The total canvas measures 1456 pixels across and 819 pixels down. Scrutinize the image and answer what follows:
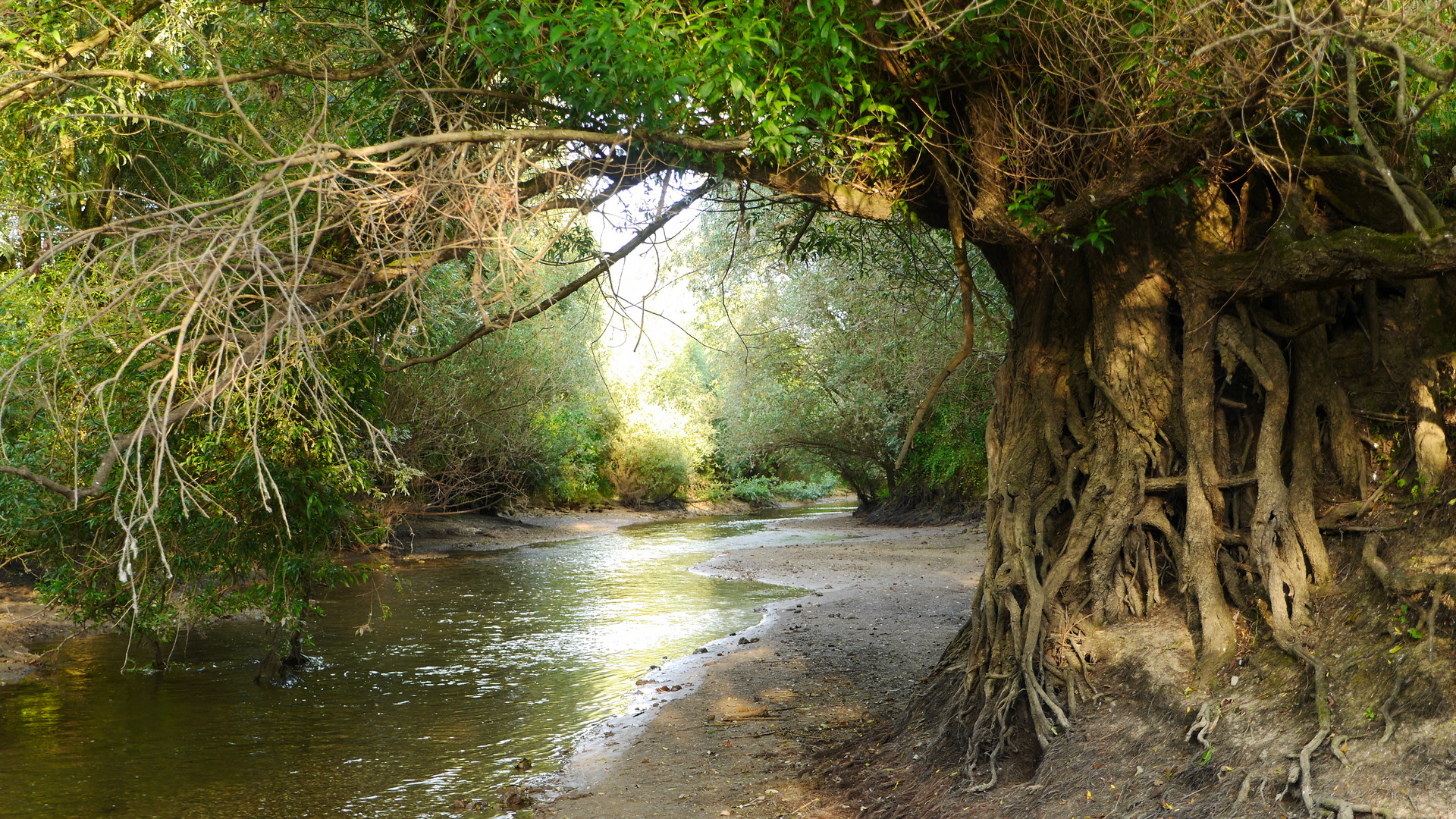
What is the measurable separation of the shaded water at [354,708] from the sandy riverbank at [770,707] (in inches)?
27.2

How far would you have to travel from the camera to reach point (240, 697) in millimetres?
10484

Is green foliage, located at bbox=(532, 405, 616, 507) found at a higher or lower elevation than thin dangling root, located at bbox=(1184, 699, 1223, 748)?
higher

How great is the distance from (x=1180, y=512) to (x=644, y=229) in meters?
4.23

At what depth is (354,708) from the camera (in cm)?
1002

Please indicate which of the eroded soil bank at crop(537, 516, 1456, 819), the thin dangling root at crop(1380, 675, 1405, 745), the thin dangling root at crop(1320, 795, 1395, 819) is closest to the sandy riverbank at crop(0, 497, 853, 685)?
the eroded soil bank at crop(537, 516, 1456, 819)

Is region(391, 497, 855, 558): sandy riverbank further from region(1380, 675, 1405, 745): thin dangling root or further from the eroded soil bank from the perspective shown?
region(1380, 675, 1405, 745): thin dangling root

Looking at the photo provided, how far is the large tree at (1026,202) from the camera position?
190 inches

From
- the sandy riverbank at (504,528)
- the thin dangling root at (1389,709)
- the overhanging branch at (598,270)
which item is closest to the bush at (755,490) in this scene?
the sandy riverbank at (504,528)

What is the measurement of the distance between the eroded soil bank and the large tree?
24 cm

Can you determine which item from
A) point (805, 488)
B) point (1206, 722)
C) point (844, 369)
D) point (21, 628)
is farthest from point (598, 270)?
point (805, 488)

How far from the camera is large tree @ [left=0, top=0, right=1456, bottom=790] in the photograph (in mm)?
4816

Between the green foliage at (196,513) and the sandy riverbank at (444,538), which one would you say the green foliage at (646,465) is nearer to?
the sandy riverbank at (444,538)

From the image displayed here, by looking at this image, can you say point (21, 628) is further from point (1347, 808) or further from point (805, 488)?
point (805, 488)

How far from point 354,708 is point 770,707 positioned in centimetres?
481
